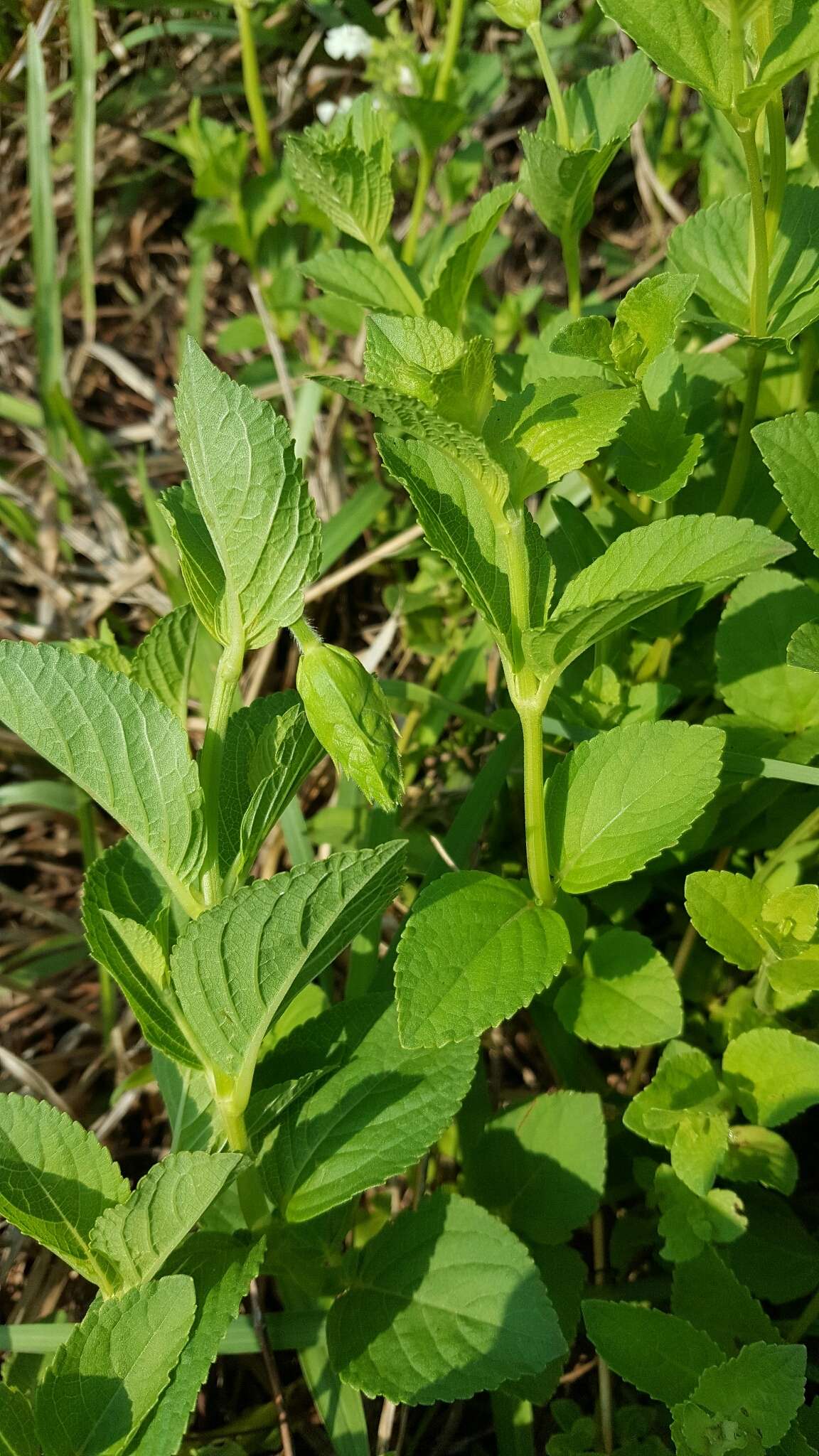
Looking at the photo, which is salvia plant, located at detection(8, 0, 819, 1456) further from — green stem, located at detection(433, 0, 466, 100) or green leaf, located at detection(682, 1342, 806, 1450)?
green stem, located at detection(433, 0, 466, 100)

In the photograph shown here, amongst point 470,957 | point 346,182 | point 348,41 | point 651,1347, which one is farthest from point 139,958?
point 348,41

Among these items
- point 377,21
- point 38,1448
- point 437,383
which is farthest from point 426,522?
point 377,21

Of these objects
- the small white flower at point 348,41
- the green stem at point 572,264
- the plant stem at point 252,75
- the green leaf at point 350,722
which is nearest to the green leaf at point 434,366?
the green leaf at point 350,722

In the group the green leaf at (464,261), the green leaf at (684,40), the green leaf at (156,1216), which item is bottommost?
the green leaf at (156,1216)

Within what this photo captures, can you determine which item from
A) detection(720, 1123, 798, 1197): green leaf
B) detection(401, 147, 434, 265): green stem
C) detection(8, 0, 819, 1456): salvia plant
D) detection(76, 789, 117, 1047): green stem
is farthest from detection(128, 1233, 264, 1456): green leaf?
detection(401, 147, 434, 265): green stem

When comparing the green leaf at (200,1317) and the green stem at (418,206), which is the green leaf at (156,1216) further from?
the green stem at (418,206)

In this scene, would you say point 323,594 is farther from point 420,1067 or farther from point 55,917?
point 420,1067

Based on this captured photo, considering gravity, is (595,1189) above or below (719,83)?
below
